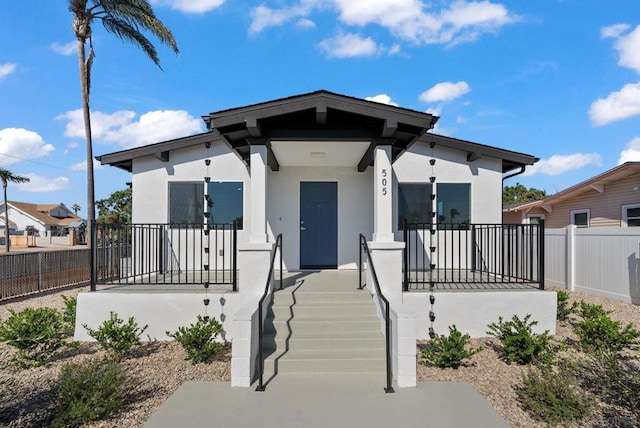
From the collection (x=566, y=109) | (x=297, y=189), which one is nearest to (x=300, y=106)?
(x=297, y=189)

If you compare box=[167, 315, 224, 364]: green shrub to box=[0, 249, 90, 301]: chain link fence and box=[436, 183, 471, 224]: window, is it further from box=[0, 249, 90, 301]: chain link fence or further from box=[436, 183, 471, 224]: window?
box=[0, 249, 90, 301]: chain link fence

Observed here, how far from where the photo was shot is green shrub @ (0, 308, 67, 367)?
4.53 m

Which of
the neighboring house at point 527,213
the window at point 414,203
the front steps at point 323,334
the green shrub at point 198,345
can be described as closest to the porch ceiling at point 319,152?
the window at point 414,203

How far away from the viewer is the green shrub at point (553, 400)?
308 centimetres

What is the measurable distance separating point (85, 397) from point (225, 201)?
17.3 ft

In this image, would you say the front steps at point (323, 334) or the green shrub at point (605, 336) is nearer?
the front steps at point (323, 334)

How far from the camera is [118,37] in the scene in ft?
39.1

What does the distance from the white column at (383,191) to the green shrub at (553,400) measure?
2.68m

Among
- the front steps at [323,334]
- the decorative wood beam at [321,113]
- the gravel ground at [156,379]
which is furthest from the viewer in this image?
the decorative wood beam at [321,113]

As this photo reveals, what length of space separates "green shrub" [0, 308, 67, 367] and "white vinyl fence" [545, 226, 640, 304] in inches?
404

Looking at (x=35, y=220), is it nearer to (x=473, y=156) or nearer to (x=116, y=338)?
(x=116, y=338)

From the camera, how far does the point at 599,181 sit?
11.5m

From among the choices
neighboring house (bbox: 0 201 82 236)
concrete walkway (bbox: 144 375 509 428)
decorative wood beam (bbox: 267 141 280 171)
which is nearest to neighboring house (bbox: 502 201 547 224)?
decorative wood beam (bbox: 267 141 280 171)

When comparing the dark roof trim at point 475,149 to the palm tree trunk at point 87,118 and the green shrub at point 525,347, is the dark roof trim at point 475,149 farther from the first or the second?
the palm tree trunk at point 87,118
